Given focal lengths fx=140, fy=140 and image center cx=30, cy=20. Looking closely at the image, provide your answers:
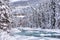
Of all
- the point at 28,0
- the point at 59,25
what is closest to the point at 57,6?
the point at 59,25

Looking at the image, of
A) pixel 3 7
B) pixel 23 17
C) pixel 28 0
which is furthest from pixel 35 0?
pixel 3 7

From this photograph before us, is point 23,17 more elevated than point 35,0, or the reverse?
point 35,0

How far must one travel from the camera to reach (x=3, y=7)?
276cm

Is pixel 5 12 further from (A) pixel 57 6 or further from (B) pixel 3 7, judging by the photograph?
(A) pixel 57 6

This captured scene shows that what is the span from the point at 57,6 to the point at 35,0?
91cm

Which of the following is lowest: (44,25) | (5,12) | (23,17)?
(44,25)

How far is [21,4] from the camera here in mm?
5488

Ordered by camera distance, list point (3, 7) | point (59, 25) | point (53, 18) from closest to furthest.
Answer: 1. point (3, 7)
2. point (59, 25)
3. point (53, 18)

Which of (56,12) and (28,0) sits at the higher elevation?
(28,0)

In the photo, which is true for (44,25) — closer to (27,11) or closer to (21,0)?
(27,11)

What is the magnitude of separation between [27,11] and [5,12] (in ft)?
9.15

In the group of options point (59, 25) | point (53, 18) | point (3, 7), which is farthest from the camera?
point (53, 18)

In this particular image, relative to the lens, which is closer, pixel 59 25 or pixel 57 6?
pixel 59 25

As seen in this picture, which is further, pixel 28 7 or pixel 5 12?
pixel 28 7
